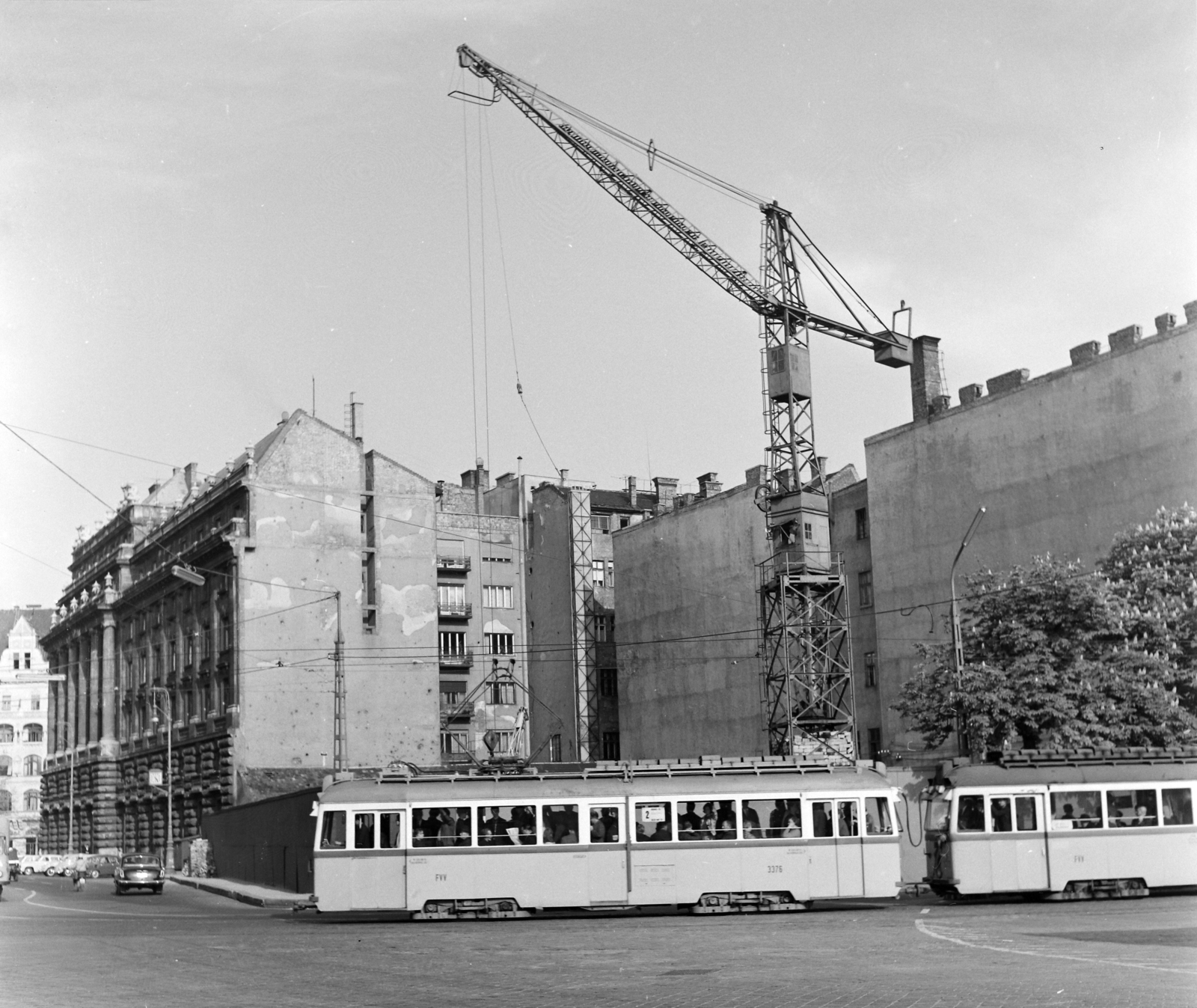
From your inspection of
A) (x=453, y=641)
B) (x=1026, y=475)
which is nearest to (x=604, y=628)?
(x=453, y=641)

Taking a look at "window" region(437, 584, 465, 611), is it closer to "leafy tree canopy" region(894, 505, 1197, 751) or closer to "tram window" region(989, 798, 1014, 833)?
"leafy tree canopy" region(894, 505, 1197, 751)

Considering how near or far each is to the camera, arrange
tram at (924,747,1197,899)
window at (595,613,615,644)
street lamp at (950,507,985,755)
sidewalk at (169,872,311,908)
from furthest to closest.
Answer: window at (595,613,615,644)
sidewalk at (169,872,311,908)
street lamp at (950,507,985,755)
tram at (924,747,1197,899)

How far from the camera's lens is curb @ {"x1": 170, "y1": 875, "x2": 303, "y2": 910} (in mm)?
43812

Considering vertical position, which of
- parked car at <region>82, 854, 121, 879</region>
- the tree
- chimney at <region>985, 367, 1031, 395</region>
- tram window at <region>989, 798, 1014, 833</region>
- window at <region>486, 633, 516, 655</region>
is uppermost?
chimney at <region>985, 367, 1031, 395</region>

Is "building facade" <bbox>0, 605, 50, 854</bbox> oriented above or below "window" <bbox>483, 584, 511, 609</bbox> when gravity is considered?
below

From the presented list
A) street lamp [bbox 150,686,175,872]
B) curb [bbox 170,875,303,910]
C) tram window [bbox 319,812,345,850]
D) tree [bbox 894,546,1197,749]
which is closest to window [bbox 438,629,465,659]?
street lamp [bbox 150,686,175,872]

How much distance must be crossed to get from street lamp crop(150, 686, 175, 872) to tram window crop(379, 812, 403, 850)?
154 feet

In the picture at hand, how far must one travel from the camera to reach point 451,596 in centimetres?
8788

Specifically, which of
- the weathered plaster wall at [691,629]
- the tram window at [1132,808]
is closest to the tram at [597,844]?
the tram window at [1132,808]

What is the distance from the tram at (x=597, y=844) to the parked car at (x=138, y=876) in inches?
1080

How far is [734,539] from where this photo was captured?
74375 mm

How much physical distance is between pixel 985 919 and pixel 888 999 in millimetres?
11794

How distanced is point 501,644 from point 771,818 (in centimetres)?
5973

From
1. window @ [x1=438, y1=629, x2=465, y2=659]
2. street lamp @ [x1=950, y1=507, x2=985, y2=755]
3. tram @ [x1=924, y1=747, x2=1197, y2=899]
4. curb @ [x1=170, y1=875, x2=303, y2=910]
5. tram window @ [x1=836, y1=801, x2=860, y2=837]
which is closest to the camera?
tram window @ [x1=836, y1=801, x2=860, y2=837]
